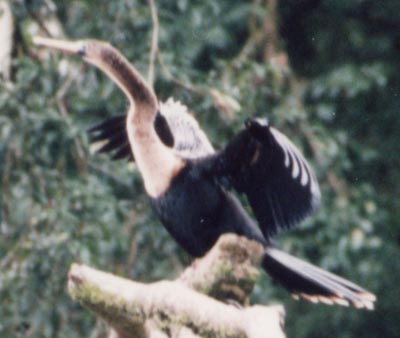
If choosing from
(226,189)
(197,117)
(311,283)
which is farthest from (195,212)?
(197,117)

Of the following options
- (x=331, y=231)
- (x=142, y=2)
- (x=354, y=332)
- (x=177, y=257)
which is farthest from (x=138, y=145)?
(x=354, y=332)

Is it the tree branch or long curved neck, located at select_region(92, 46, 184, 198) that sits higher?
the tree branch

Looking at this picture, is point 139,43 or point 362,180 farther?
point 362,180

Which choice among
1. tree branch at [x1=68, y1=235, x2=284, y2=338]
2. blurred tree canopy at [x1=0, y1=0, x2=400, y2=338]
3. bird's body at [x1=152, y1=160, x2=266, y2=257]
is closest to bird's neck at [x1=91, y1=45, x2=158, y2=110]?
bird's body at [x1=152, y1=160, x2=266, y2=257]

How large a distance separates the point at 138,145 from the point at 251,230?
1.55 ft

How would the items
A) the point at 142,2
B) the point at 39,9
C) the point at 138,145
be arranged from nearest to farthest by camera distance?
the point at 138,145 < the point at 39,9 < the point at 142,2

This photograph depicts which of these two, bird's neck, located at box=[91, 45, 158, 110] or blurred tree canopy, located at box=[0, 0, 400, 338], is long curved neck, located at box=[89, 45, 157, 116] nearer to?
Result: bird's neck, located at box=[91, 45, 158, 110]

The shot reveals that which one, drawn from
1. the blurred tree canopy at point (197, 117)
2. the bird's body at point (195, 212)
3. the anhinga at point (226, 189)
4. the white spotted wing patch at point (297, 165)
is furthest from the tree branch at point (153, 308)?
the blurred tree canopy at point (197, 117)

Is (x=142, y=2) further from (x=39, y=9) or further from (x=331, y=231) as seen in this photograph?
(x=331, y=231)

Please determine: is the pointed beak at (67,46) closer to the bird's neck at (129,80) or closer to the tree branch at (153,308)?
the bird's neck at (129,80)

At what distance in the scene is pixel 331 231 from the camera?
6.42m

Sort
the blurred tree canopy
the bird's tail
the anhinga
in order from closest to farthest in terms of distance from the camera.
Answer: the anhinga
the bird's tail
the blurred tree canopy

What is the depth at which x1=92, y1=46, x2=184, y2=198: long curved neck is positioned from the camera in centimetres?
429

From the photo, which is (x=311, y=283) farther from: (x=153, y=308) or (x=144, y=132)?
(x=153, y=308)
